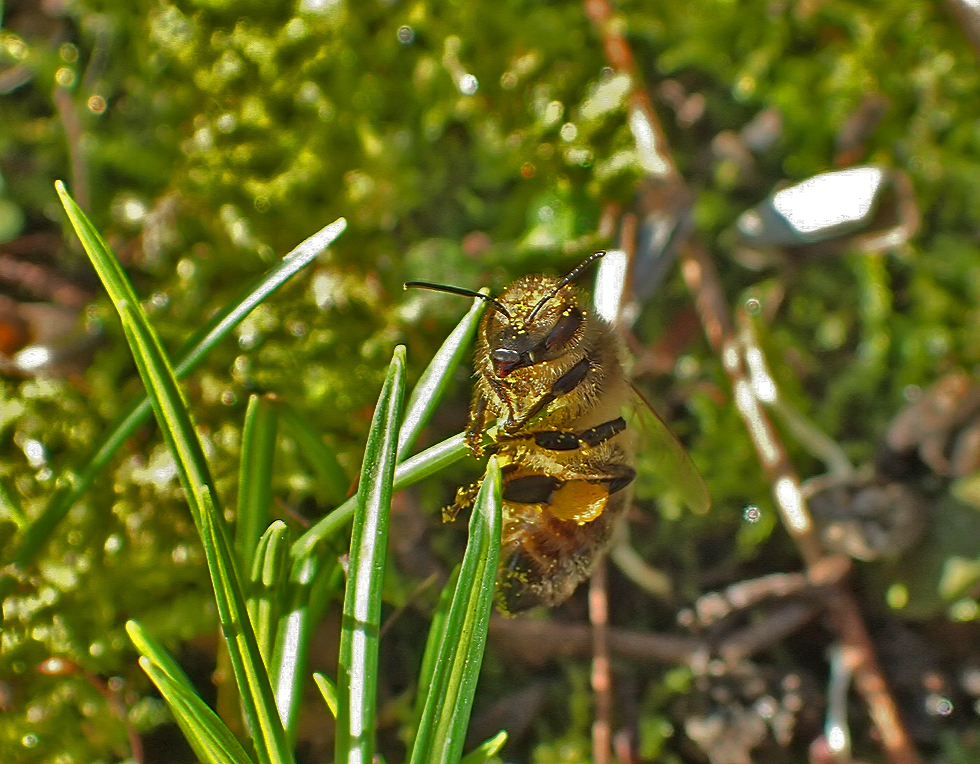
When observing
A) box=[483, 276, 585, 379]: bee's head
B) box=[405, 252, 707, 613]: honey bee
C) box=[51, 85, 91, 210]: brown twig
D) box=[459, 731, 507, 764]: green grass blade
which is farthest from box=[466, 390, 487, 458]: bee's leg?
box=[51, 85, 91, 210]: brown twig

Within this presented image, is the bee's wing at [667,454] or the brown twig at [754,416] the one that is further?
the brown twig at [754,416]

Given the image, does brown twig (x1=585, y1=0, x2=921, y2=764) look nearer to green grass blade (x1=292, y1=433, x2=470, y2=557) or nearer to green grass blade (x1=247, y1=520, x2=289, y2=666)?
green grass blade (x1=292, y1=433, x2=470, y2=557)

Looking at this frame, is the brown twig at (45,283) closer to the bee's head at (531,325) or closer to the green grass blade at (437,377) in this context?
the green grass blade at (437,377)

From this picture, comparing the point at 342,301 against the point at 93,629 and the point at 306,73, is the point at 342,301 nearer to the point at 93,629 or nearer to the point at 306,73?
the point at 306,73

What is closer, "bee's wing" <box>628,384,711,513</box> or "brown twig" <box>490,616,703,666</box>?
"bee's wing" <box>628,384,711,513</box>

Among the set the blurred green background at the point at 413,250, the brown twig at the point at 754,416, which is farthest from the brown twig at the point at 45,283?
the brown twig at the point at 754,416

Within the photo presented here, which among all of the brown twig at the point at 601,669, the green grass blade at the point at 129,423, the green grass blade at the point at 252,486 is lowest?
the brown twig at the point at 601,669

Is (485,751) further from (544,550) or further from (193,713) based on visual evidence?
(193,713)
